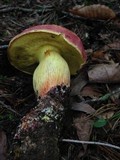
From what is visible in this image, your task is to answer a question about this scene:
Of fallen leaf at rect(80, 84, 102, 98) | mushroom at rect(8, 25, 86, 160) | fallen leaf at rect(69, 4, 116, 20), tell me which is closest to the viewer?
mushroom at rect(8, 25, 86, 160)

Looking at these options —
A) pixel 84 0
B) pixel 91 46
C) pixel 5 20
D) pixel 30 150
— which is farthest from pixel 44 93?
pixel 84 0

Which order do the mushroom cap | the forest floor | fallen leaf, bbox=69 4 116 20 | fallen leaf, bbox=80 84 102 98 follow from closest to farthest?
1. the forest floor
2. the mushroom cap
3. fallen leaf, bbox=80 84 102 98
4. fallen leaf, bbox=69 4 116 20

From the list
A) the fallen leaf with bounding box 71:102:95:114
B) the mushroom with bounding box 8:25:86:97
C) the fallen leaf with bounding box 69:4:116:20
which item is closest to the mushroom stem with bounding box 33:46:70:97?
the mushroom with bounding box 8:25:86:97

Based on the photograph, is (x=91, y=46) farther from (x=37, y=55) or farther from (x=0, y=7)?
(x=0, y=7)

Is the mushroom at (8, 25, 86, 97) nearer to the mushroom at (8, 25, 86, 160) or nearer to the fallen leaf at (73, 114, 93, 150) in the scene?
the mushroom at (8, 25, 86, 160)

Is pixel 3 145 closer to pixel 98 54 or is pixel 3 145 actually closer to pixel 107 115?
pixel 107 115

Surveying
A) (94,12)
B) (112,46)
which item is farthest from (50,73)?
(94,12)
